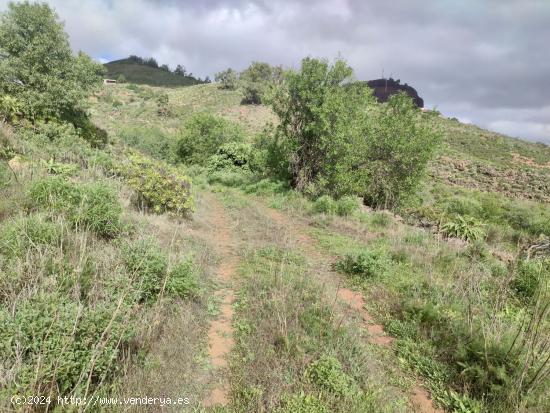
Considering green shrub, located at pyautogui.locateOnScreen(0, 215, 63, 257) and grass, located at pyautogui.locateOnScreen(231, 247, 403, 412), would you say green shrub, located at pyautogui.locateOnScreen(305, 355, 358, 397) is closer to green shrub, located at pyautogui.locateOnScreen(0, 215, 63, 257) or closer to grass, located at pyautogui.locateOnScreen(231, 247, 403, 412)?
grass, located at pyautogui.locateOnScreen(231, 247, 403, 412)

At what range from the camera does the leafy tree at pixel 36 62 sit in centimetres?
1270

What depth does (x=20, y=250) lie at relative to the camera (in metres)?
4.07

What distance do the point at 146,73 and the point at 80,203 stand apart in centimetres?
9903

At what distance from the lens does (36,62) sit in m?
13.1

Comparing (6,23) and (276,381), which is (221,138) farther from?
(276,381)

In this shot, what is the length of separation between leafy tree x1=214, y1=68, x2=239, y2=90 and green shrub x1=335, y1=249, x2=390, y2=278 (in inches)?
2483

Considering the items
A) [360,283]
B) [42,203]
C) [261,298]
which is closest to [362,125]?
[360,283]

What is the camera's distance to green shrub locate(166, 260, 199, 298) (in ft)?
15.2

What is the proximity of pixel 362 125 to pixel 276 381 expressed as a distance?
1228 centimetres

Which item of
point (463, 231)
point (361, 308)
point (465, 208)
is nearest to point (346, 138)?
point (463, 231)

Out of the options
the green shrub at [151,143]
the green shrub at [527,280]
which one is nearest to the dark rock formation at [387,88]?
the green shrub at [151,143]

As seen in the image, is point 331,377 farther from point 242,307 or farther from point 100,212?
point 100,212

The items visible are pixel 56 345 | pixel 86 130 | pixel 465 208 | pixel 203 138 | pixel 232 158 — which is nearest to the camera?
pixel 56 345

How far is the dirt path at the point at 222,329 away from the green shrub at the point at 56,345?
3.46 feet
